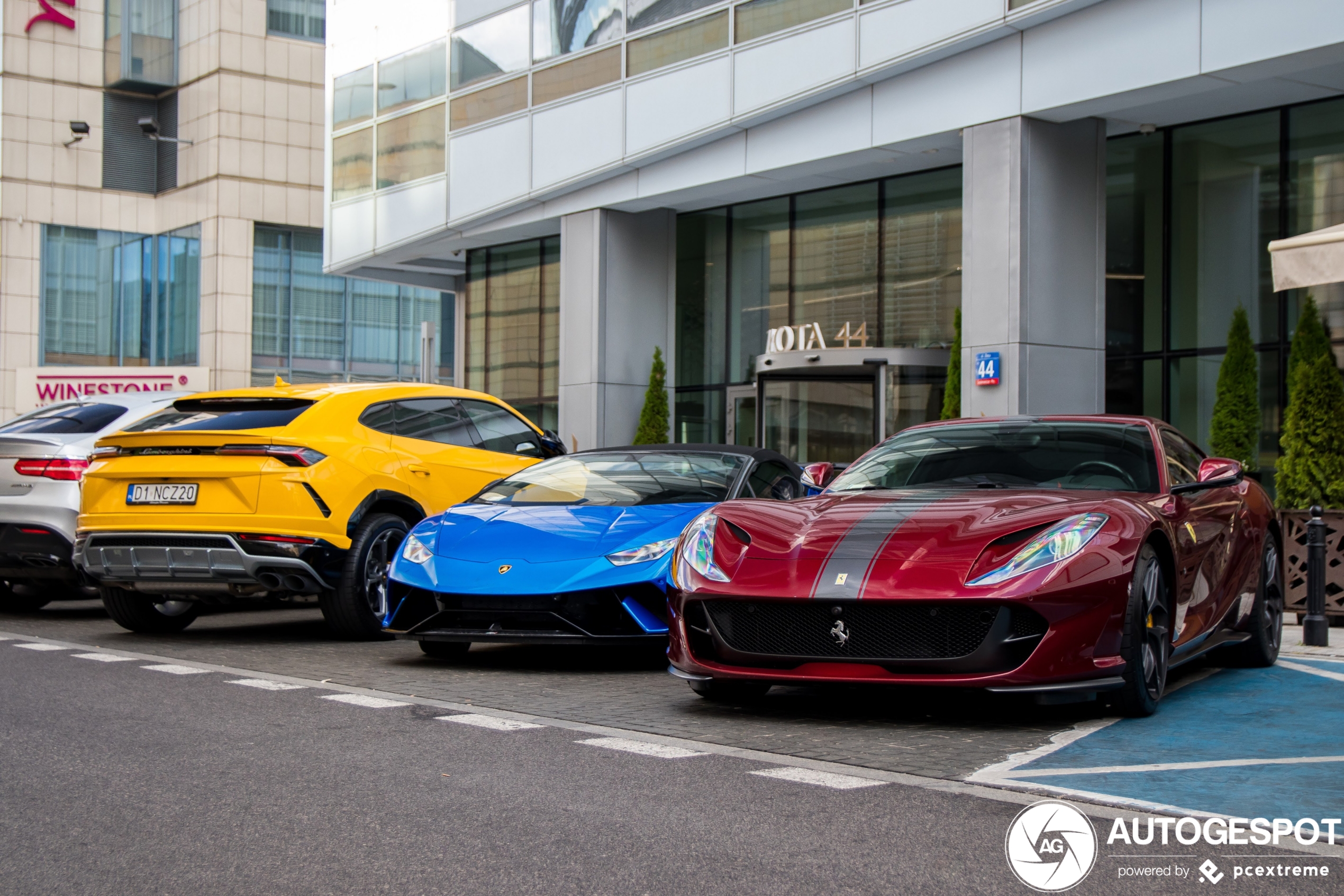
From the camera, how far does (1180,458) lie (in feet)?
23.9

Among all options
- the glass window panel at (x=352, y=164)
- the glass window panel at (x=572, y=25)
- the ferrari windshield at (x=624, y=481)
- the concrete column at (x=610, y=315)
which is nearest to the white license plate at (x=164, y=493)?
the ferrari windshield at (x=624, y=481)

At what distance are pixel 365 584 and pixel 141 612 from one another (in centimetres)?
199

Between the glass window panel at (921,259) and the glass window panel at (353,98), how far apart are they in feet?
38.4

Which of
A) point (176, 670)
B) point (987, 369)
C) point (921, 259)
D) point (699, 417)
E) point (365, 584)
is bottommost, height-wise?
point (176, 670)

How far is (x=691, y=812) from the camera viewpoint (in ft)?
14.3

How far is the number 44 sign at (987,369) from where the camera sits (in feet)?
53.7

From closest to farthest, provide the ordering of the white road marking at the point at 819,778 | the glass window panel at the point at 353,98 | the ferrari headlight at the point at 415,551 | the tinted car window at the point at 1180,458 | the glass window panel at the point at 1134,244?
the white road marking at the point at 819,778
the tinted car window at the point at 1180,458
the ferrari headlight at the point at 415,551
the glass window panel at the point at 1134,244
the glass window panel at the point at 353,98

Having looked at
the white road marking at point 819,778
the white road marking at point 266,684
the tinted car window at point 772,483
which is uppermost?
the tinted car window at point 772,483

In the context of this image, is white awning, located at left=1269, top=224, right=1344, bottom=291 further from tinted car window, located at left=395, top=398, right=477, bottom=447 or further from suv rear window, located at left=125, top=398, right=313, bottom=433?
suv rear window, located at left=125, top=398, right=313, bottom=433

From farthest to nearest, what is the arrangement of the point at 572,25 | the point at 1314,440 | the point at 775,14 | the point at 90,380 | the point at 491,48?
the point at 90,380 < the point at 491,48 < the point at 572,25 < the point at 775,14 < the point at 1314,440

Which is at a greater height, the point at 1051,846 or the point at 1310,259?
the point at 1310,259

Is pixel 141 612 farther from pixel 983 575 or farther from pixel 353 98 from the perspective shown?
pixel 353 98

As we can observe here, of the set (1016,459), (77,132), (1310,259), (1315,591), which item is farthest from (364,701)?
(77,132)

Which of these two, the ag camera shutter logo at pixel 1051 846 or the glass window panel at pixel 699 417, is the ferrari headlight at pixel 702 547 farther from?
the glass window panel at pixel 699 417
